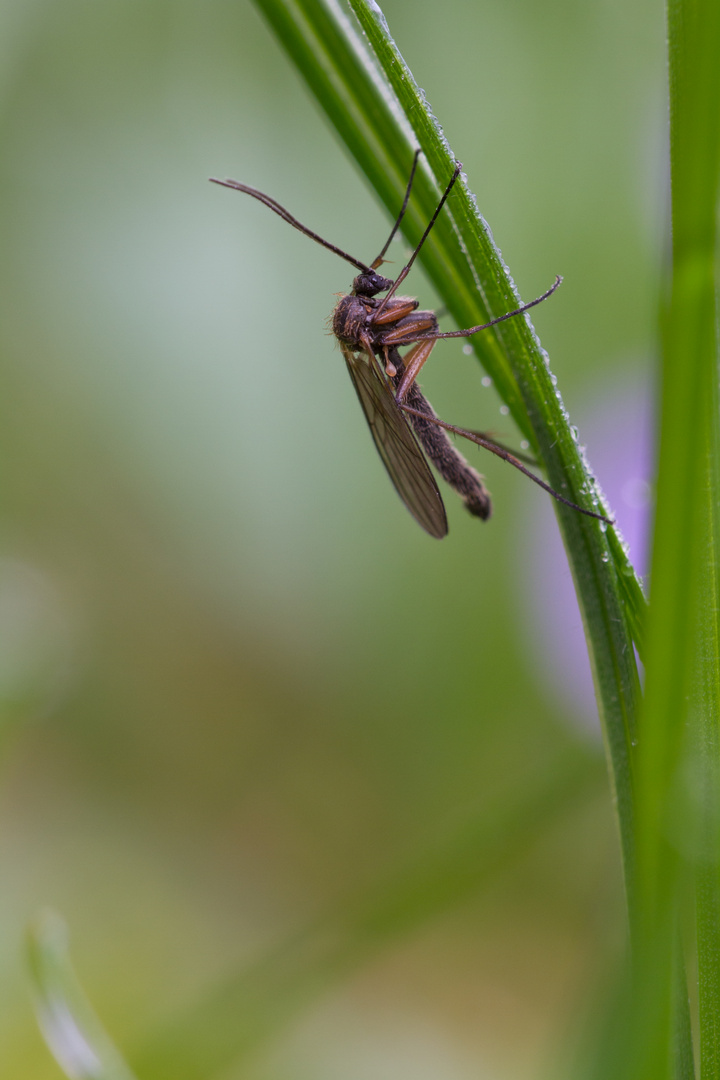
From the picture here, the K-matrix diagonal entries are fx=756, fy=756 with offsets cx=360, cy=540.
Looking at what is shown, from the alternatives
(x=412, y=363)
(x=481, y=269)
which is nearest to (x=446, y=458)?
(x=412, y=363)

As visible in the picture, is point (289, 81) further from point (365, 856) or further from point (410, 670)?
point (365, 856)

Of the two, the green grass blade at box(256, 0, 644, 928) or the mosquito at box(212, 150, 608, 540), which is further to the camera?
the mosquito at box(212, 150, 608, 540)

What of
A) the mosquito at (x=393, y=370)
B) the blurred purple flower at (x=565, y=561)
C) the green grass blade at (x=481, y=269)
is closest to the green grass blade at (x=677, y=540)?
→ the green grass blade at (x=481, y=269)

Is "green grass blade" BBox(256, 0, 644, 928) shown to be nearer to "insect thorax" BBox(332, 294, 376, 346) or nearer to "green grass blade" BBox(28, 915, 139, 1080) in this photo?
"green grass blade" BBox(28, 915, 139, 1080)

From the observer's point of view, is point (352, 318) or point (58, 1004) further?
point (352, 318)

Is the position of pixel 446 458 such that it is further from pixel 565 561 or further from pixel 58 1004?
pixel 58 1004

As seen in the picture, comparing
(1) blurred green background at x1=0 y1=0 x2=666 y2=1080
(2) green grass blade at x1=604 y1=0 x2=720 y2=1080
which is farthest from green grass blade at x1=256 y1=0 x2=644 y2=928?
(1) blurred green background at x1=0 y1=0 x2=666 y2=1080

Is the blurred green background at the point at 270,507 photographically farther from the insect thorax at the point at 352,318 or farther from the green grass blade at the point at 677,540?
the green grass blade at the point at 677,540
